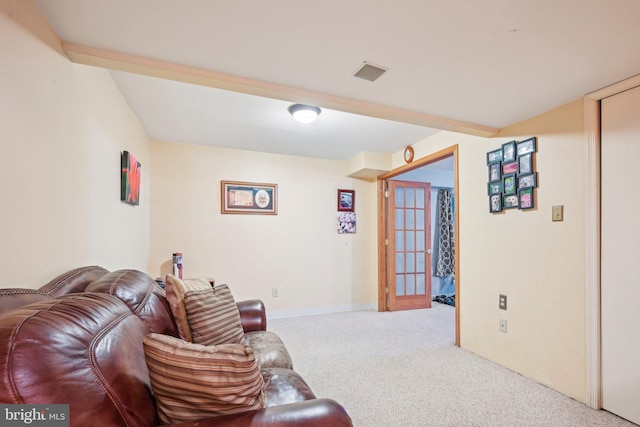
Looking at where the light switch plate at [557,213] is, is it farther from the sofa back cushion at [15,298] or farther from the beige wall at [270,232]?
the sofa back cushion at [15,298]

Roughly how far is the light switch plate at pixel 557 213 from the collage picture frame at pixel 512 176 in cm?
14

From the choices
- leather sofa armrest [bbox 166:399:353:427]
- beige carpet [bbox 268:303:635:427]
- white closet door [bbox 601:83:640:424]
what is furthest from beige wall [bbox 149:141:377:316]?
leather sofa armrest [bbox 166:399:353:427]

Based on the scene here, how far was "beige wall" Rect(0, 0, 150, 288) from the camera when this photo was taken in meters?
1.09

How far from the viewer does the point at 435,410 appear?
188 centimetres

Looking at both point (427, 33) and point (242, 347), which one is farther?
point (427, 33)

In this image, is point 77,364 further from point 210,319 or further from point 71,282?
point 210,319

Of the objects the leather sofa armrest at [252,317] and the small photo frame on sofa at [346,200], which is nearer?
the leather sofa armrest at [252,317]

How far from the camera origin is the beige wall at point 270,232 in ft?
12.1

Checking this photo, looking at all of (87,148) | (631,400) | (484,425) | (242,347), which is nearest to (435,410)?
(484,425)

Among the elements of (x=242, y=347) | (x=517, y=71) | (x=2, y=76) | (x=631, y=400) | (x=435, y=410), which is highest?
(x=517, y=71)

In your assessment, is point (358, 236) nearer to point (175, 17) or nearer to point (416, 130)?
point (416, 130)

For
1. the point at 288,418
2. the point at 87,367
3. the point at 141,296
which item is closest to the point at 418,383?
the point at 288,418

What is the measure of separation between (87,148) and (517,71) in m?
2.64

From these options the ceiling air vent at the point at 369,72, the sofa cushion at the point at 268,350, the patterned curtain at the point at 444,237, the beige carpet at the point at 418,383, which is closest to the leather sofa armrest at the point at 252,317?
the sofa cushion at the point at 268,350
